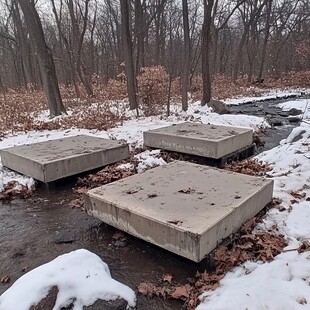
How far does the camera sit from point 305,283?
7.89 ft

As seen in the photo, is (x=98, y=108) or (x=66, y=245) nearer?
(x=66, y=245)

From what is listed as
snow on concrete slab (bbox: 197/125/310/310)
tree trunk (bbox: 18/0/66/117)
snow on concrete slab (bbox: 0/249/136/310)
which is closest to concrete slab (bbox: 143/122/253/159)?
snow on concrete slab (bbox: 197/125/310/310)

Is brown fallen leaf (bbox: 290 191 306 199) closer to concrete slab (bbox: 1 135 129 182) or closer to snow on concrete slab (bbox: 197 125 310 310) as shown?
snow on concrete slab (bbox: 197 125 310 310)

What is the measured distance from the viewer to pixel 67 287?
226 centimetres

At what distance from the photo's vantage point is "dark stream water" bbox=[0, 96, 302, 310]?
2854 mm

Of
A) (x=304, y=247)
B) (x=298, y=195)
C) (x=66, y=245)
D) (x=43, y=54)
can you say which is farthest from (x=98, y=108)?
(x=304, y=247)

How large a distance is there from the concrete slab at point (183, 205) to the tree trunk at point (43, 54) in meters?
6.79

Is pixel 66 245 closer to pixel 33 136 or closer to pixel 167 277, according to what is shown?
pixel 167 277

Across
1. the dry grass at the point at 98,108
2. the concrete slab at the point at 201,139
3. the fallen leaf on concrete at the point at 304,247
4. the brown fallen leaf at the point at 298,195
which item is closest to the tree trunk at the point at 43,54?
the dry grass at the point at 98,108

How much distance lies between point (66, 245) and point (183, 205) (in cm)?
137

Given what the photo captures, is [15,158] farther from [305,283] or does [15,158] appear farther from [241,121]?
[241,121]

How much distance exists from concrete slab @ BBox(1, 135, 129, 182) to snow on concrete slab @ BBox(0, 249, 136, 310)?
2.46 meters

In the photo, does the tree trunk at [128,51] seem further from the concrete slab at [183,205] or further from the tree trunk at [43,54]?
the concrete slab at [183,205]

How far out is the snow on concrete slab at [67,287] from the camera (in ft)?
7.04
